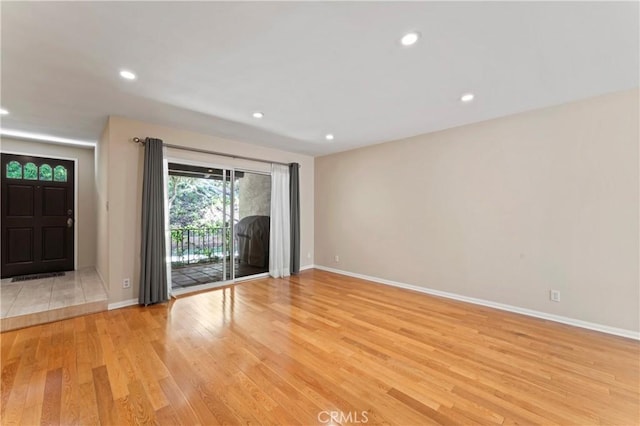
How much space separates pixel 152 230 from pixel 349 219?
3472mm

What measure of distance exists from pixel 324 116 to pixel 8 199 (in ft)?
18.7

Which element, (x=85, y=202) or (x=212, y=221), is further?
(x=85, y=202)

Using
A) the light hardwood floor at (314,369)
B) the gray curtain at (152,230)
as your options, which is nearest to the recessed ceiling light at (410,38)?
the light hardwood floor at (314,369)

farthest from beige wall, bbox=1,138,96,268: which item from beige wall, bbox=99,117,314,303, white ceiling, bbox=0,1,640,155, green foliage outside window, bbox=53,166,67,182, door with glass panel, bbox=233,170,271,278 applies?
door with glass panel, bbox=233,170,271,278

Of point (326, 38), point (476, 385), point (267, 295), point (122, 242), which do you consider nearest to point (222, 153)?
point (122, 242)

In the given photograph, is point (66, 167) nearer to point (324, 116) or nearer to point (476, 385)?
point (324, 116)

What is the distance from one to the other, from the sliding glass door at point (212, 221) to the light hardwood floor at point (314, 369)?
3.86 ft

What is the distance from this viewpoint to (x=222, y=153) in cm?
440

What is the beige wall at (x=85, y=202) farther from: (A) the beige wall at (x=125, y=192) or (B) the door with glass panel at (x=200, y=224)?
(B) the door with glass panel at (x=200, y=224)

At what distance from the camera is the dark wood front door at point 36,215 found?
441 centimetres

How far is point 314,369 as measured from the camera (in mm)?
2102

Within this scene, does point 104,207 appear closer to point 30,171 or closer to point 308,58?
point 30,171

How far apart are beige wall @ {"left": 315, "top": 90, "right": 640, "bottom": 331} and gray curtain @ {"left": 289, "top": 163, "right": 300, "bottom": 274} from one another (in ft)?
4.94

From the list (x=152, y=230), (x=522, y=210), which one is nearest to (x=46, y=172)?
(x=152, y=230)
